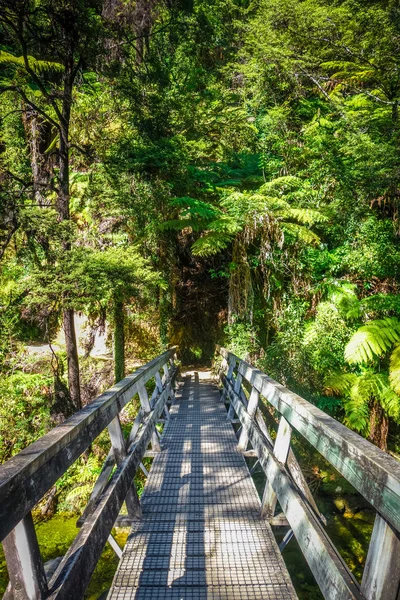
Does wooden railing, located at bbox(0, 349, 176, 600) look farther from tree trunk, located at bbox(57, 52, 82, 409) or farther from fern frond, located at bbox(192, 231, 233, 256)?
fern frond, located at bbox(192, 231, 233, 256)

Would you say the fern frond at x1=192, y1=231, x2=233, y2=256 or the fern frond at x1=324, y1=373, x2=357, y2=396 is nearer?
the fern frond at x1=324, y1=373, x2=357, y2=396

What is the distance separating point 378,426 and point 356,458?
8.59 meters

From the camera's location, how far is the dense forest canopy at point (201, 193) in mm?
7348

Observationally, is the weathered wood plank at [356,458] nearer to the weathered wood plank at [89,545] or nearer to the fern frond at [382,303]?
the weathered wood plank at [89,545]

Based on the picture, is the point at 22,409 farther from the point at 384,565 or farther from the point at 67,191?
the point at 384,565

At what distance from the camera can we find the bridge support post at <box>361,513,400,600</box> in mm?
1078

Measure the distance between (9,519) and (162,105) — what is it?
9.38m

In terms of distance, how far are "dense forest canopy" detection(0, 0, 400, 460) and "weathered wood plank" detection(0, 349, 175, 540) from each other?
17.5 feet

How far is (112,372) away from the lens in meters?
11.7

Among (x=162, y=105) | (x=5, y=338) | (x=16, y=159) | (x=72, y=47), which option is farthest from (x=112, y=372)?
(x=72, y=47)

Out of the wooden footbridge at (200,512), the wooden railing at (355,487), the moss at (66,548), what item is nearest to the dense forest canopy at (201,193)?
the moss at (66,548)

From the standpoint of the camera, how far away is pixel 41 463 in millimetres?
1258

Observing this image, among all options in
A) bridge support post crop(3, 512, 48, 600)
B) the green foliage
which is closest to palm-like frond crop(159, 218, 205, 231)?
the green foliage

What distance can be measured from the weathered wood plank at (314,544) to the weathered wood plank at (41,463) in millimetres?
1148
